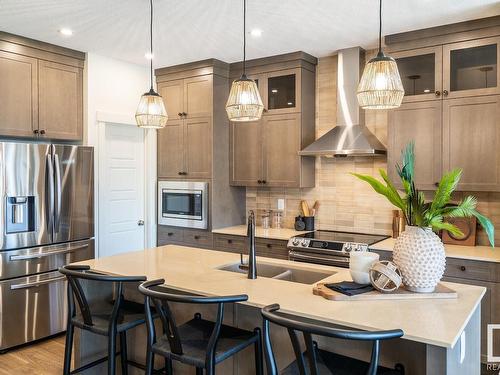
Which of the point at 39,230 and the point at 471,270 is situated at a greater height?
the point at 39,230

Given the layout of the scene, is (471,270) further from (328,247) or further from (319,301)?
(319,301)

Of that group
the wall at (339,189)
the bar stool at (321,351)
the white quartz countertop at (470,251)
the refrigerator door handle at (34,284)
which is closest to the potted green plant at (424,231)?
the bar stool at (321,351)

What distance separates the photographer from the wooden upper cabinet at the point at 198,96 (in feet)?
15.2

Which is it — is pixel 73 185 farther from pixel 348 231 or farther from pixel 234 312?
pixel 348 231

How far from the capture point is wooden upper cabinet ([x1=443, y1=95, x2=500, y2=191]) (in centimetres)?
336

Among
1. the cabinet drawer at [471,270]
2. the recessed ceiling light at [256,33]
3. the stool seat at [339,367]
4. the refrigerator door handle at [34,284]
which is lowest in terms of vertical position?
the refrigerator door handle at [34,284]

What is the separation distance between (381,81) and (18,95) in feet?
10.9

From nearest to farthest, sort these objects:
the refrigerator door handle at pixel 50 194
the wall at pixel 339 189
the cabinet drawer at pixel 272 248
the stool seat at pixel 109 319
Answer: the stool seat at pixel 109 319
the refrigerator door handle at pixel 50 194
the cabinet drawer at pixel 272 248
the wall at pixel 339 189

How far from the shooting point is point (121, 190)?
15.7 ft

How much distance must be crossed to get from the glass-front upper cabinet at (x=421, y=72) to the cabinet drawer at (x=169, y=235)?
2819mm

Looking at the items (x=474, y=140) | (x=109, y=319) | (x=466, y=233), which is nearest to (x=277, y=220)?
(x=466, y=233)

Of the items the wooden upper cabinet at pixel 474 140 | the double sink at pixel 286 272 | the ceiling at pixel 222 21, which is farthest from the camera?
the wooden upper cabinet at pixel 474 140

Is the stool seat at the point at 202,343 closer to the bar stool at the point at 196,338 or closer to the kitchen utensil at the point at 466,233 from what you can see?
the bar stool at the point at 196,338

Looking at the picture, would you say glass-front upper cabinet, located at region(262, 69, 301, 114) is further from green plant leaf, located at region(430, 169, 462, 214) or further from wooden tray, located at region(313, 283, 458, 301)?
wooden tray, located at region(313, 283, 458, 301)
